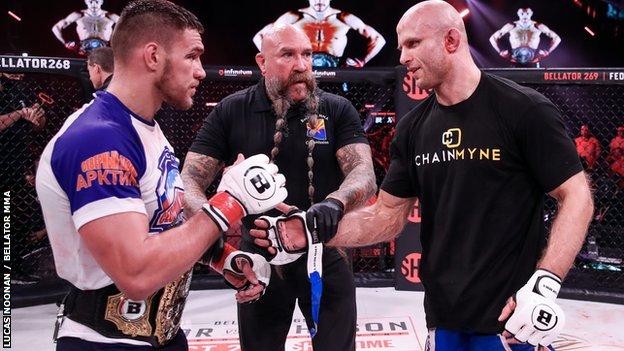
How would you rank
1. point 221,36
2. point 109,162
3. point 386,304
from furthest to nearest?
point 221,36
point 386,304
point 109,162

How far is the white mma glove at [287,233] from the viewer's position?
6.84ft

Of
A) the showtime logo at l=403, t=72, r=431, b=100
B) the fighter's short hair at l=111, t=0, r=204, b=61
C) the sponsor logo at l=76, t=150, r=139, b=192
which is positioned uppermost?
the fighter's short hair at l=111, t=0, r=204, b=61

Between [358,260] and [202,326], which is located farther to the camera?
[358,260]

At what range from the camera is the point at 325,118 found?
2629mm

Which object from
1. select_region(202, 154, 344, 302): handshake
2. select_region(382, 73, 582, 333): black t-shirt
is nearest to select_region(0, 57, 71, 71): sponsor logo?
select_region(202, 154, 344, 302): handshake

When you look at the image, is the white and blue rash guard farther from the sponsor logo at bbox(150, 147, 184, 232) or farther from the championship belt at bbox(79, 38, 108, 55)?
the championship belt at bbox(79, 38, 108, 55)

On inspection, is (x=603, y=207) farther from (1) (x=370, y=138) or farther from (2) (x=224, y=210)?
(2) (x=224, y=210)

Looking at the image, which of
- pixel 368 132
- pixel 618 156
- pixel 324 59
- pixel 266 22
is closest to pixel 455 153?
pixel 368 132

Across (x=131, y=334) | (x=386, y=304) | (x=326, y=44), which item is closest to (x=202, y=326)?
(x=386, y=304)

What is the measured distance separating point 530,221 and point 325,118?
1.10 meters

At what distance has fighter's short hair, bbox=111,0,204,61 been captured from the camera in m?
1.60

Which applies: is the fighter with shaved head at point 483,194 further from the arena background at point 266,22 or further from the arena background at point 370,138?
the arena background at point 266,22

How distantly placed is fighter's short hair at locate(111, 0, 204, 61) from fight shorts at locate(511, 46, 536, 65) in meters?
11.7

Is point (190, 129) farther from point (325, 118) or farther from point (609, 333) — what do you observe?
point (609, 333)
